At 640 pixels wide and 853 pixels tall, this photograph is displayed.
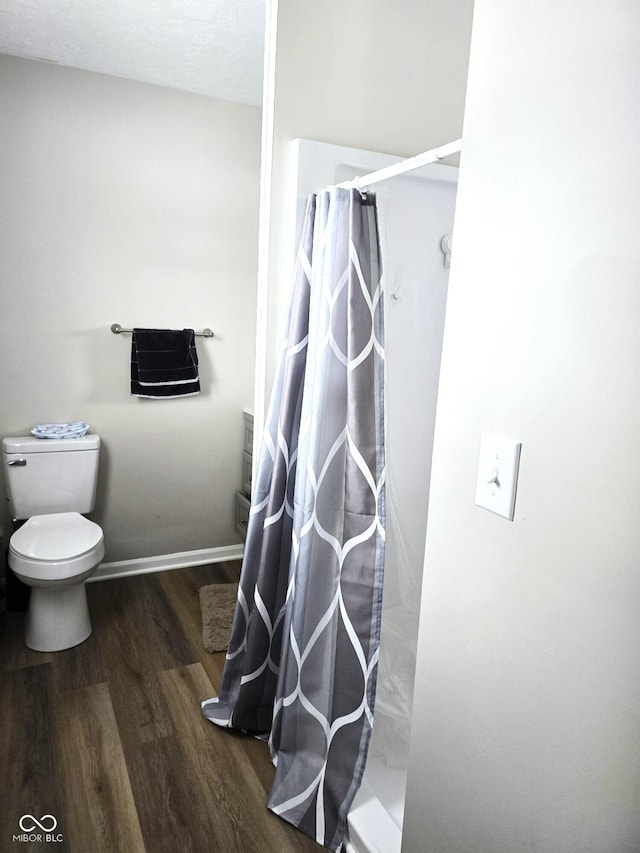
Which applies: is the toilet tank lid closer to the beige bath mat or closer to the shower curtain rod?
the beige bath mat

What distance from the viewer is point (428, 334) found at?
1.83 metres

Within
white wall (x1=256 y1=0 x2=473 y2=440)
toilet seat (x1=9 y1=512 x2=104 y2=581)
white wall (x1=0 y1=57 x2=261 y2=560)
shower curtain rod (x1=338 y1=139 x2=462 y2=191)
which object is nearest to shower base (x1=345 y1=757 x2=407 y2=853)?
white wall (x1=256 y1=0 x2=473 y2=440)

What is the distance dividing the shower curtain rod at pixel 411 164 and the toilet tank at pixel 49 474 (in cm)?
173

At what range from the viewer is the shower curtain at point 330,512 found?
4.94 feet

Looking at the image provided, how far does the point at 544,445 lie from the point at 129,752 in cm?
169

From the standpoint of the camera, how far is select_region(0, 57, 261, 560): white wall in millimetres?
2498

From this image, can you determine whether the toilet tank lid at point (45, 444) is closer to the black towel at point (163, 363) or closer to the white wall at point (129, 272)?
the white wall at point (129, 272)

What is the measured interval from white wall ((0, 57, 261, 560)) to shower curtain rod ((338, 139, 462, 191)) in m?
1.43

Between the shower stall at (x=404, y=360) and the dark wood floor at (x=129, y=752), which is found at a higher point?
the shower stall at (x=404, y=360)

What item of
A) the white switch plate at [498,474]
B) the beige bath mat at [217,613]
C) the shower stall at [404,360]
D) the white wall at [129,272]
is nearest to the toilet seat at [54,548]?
the white wall at [129,272]

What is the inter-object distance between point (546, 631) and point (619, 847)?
0.26m

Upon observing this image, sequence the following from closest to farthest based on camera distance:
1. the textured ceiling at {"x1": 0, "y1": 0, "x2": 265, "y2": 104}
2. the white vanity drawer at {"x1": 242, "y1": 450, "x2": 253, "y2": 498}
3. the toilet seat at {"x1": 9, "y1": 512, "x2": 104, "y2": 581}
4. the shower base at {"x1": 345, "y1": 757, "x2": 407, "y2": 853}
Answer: the shower base at {"x1": 345, "y1": 757, "x2": 407, "y2": 853} → the textured ceiling at {"x1": 0, "y1": 0, "x2": 265, "y2": 104} → the toilet seat at {"x1": 9, "y1": 512, "x2": 104, "y2": 581} → the white vanity drawer at {"x1": 242, "y1": 450, "x2": 253, "y2": 498}

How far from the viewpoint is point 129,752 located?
1804 mm

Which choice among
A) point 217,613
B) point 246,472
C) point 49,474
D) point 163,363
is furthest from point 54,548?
point 246,472
